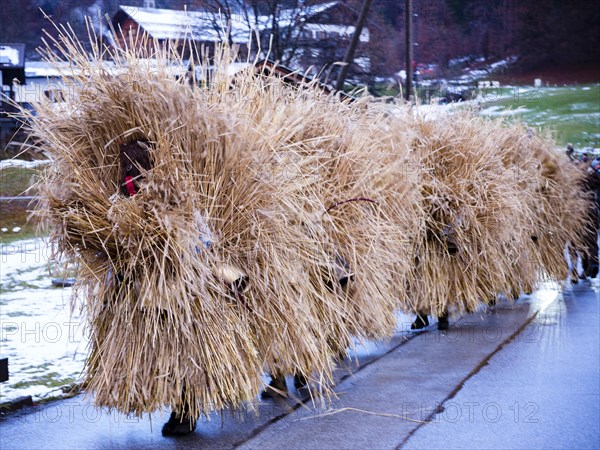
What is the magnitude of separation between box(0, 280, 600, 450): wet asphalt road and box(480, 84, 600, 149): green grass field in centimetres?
539

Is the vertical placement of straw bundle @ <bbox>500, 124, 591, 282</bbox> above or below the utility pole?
below

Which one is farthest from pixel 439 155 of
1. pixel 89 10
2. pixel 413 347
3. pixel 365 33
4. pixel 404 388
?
pixel 365 33

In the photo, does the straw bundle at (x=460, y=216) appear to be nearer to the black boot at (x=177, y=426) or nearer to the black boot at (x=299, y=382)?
the black boot at (x=299, y=382)

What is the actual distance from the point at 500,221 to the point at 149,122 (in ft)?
18.1

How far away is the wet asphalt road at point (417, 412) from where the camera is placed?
5590 millimetres

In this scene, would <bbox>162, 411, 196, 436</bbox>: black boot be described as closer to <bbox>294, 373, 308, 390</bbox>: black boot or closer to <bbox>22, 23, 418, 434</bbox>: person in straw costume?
<bbox>22, 23, 418, 434</bbox>: person in straw costume

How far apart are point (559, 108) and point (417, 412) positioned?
45.0ft

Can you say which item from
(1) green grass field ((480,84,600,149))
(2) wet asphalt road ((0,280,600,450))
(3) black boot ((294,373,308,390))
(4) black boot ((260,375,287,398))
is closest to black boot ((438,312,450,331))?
(2) wet asphalt road ((0,280,600,450))

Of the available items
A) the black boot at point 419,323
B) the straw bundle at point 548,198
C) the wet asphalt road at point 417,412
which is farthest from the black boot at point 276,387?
the straw bundle at point 548,198

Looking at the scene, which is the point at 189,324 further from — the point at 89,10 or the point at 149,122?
the point at 89,10

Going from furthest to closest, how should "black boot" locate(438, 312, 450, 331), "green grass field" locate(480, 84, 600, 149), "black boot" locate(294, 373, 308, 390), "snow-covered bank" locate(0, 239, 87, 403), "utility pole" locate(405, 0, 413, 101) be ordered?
1. "utility pole" locate(405, 0, 413, 101)
2. "green grass field" locate(480, 84, 600, 149)
3. "black boot" locate(438, 312, 450, 331)
4. "snow-covered bank" locate(0, 239, 87, 403)
5. "black boot" locate(294, 373, 308, 390)

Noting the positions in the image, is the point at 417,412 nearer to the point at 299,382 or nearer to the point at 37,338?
the point at 299,382

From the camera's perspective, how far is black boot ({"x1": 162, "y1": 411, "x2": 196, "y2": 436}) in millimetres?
5598

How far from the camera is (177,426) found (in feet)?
18.4
